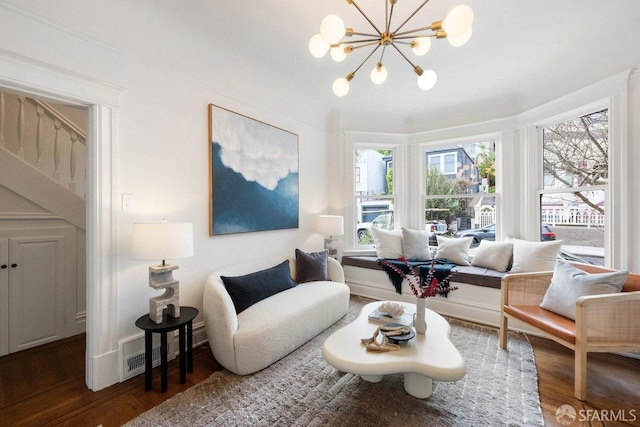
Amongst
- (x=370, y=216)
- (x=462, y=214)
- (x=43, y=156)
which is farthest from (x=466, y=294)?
(x=43, y=156)

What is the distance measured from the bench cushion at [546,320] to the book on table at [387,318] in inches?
37.4

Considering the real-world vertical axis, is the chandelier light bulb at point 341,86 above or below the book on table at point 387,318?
above

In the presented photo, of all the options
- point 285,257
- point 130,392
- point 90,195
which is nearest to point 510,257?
point 285,257

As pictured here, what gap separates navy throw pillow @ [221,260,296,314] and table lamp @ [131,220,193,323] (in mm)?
453

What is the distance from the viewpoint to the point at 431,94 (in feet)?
11.9

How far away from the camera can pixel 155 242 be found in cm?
184

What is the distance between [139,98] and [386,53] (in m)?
2.31

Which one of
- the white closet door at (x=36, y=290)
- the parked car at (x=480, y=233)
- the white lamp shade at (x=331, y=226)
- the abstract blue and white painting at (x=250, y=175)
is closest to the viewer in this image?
the white closet door at (x=36, y=290)

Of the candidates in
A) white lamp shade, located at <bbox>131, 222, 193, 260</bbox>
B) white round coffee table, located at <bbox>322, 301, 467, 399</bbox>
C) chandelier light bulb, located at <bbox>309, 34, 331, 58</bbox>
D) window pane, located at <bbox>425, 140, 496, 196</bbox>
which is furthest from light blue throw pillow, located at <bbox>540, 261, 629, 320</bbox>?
white lamp shade, located at <bbox>131, 222, 193, 260</bbox>

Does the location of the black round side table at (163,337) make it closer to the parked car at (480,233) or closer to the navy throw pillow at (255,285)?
the navy throw pillow at (255,285)

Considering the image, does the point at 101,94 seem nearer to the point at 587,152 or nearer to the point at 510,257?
the point at 510,257

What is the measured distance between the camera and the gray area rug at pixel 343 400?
159cm

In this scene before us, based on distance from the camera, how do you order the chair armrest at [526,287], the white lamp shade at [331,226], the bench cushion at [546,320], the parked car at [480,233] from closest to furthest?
the bench cushion at [546,320] → the chair armrest at [526,287] → the white lamp shade at [331,226] → the parked car at [480,233]

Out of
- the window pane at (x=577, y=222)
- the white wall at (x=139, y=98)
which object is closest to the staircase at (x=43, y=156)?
the white wall at (x=139, y=98)
